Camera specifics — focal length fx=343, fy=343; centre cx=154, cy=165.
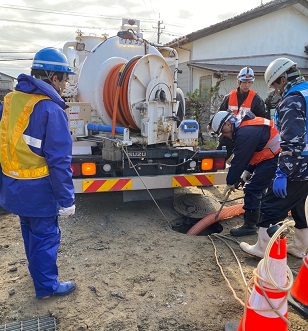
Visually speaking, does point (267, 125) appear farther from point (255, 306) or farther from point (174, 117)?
point (255, 306)

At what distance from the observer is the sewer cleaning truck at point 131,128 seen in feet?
14.2

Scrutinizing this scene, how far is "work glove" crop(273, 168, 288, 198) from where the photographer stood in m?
3.20

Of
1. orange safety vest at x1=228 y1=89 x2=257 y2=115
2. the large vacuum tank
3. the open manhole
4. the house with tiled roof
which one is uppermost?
the house with tiled roof

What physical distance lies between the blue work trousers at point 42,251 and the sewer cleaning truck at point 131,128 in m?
1.43

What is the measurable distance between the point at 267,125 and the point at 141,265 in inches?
83.0

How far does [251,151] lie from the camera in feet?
12.8

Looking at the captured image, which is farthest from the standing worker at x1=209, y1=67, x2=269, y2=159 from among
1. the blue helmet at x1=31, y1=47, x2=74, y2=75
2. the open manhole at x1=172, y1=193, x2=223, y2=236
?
the blue helmet at x1=31, y1=47, x2=74, y2=75

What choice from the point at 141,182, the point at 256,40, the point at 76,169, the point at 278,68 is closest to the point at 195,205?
the point at 141,182

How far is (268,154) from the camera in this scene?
160 inches

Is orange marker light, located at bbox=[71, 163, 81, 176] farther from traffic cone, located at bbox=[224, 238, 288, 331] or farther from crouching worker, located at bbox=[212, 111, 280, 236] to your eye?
traffic cone, located at bbox=[224, 238, 288, 331]

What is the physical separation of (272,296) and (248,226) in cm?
236

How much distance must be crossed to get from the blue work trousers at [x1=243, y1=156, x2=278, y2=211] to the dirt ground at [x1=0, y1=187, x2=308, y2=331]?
0.45 meters

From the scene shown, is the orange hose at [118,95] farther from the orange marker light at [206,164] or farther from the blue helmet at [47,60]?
the blue helmet at [47,60]

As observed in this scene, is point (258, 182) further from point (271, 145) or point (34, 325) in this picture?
point (34, 325)
